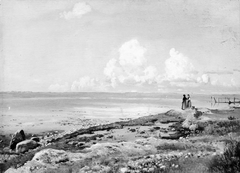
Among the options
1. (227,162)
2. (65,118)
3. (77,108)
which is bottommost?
(227,162)

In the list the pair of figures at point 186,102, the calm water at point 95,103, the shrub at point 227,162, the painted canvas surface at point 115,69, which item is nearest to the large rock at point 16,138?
the painted canvas surface at point 115,69

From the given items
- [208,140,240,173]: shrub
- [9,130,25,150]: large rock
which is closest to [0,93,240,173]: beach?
[9,130,25,150]: large rock

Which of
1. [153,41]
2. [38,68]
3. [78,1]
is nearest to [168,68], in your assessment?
[153,41]

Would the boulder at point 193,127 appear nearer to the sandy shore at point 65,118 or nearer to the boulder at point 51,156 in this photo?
the sandy shore at point 65,118

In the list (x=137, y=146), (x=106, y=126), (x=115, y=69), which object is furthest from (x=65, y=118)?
(x=137, y=146)

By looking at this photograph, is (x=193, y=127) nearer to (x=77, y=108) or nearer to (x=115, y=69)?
(x=115, y=69)

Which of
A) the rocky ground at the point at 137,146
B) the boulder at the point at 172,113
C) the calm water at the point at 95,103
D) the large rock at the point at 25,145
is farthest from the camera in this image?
the boulder at the point at 172,113
